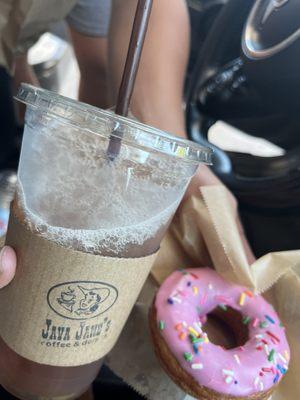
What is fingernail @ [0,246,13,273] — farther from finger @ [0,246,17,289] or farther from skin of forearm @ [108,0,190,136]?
skin of forearm @ [108,0,190,136]

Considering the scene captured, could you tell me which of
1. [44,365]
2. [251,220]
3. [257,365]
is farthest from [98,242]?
[251,220]

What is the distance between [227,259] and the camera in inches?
27.7

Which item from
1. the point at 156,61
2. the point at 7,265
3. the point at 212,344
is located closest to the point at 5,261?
the point at 7,265

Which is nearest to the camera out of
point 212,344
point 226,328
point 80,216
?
point 80,216

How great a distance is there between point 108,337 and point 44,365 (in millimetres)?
77

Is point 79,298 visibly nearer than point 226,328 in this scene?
Yes

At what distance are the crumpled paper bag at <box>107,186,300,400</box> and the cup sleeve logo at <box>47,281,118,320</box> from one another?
190mm

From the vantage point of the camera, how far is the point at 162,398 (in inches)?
25.8

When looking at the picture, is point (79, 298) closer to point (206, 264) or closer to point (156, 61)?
point (206, 264)

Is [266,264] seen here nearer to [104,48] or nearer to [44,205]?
[44,205]

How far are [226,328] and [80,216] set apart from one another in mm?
355

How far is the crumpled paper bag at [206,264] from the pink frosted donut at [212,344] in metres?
0.03

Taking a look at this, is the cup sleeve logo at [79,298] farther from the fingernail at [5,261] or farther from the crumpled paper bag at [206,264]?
the crumpled paper bag at [206,264]

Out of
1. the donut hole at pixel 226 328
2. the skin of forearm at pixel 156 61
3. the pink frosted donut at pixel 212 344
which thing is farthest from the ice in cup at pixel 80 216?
the skin of forearm at pixel 156 61
